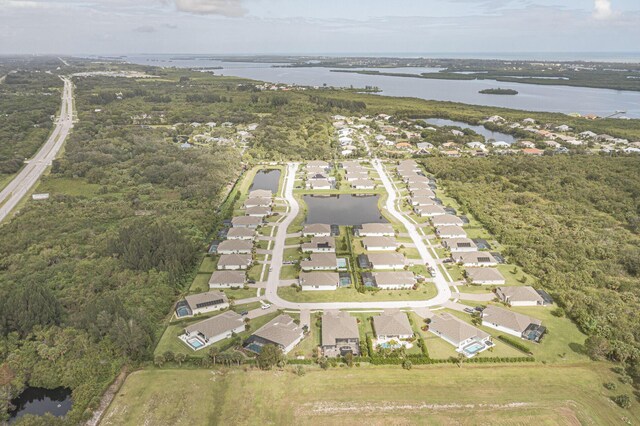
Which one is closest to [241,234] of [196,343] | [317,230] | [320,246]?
[317,230]

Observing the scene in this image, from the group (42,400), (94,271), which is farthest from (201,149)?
(42,400)

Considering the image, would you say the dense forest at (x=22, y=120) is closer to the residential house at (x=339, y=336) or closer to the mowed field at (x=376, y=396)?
the mowed field at (x=376, y=396)

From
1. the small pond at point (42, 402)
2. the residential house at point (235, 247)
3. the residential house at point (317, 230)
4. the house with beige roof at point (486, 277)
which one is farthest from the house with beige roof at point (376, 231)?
the small pond at point (42, 402)

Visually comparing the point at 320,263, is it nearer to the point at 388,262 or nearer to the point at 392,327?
the point at 388,262

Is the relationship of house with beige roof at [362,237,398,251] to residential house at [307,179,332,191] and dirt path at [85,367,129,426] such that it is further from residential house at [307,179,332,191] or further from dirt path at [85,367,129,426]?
dirt path at [85,367,129,426]

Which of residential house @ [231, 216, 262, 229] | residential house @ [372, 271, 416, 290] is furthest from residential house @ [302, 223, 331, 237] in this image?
residential house @ [372, 271, 416, 290]

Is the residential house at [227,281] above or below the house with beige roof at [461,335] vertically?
above
